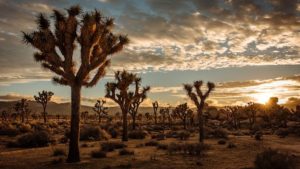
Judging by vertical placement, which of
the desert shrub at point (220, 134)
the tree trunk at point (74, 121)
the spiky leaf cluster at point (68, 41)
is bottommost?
the desert shrub at point (220, 134)

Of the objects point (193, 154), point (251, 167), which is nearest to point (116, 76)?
point (193, 154)

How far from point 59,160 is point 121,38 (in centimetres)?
622

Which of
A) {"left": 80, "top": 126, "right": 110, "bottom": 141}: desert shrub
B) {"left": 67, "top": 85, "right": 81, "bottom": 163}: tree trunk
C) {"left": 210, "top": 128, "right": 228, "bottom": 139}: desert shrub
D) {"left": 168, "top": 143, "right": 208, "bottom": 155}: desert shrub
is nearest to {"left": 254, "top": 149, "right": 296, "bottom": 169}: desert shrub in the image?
{"left": 168, "top": 143, "right": 208, "bottom": 155}: desert shrub

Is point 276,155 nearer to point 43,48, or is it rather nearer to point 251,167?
point 251,167

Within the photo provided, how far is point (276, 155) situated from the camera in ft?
41.2

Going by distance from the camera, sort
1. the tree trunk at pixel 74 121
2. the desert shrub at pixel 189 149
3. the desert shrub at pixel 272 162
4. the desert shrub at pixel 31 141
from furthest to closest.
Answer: the desert shrub at pixel 31 141, the desert shrub at pixel 189 149, the tree trunk at pixel 74 121, the desert shrub at pixel 272 162

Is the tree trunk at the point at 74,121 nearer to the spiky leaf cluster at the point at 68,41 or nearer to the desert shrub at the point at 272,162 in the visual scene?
the spiky leaf cluster at the point at 68,41

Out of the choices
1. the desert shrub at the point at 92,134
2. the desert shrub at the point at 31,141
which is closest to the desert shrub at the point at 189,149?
the desert shrub at the point at 31,141

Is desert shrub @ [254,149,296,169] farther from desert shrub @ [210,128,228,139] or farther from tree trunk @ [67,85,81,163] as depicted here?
desert shrub @ [210,128,228,139]

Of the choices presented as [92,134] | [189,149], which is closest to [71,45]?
[189,149]

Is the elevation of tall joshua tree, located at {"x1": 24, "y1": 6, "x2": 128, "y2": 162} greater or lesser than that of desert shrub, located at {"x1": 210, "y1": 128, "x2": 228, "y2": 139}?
greater

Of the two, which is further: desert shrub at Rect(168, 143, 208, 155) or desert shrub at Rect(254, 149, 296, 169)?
desert shrub at Rect(168, 143, 208, 155)

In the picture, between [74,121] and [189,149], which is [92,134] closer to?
[189,149]

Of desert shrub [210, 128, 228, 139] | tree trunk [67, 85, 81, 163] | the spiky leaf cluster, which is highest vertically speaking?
the spiky leaf cluster
